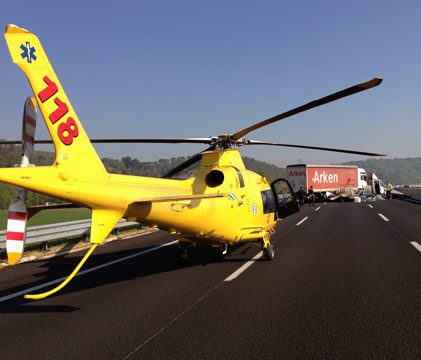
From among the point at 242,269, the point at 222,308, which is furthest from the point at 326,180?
the point at 222,308

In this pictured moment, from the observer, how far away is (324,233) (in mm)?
14688

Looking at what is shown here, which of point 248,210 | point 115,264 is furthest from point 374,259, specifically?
point 115,264

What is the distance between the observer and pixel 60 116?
5676 millimetres

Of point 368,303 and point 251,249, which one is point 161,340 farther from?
point 251,249

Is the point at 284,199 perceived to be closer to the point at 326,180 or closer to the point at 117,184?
the point at 117,184

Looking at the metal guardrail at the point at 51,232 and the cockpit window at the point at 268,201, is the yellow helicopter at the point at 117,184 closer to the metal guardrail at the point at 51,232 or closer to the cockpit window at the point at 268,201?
the cockpit window at the point at 268,201

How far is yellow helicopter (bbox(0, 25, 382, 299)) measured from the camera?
5.40 m

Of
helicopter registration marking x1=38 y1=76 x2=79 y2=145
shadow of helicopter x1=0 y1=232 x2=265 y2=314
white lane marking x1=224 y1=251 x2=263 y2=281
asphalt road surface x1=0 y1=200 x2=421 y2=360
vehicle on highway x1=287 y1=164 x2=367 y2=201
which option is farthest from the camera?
vehicle on highway x1=287 y1=164 x2=367 y2=201

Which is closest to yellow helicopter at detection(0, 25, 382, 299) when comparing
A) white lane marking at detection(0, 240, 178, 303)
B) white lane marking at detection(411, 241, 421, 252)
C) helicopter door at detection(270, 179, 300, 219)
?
white lane marking at detection(0, 240, 178, 303)

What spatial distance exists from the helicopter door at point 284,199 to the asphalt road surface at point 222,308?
1.80m

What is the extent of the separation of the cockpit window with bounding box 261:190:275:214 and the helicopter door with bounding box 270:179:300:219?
0.77m

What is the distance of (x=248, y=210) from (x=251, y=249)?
8.29ft

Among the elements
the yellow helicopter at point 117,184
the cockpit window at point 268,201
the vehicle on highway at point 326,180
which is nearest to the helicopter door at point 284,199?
the cockpit window at point 268,201

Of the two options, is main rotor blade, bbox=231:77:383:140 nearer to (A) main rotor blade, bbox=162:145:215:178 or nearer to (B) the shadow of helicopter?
(A) main rotor blade, bbox=162:145:215:178
